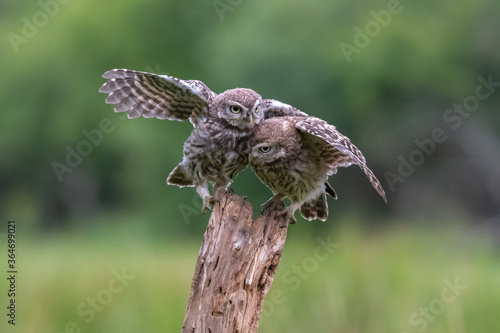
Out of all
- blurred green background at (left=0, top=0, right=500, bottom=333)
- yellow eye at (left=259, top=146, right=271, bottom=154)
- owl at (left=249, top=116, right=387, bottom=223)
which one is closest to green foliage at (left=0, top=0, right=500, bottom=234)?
blurred green background at (left=0, top=0, right=500, bottom=333)

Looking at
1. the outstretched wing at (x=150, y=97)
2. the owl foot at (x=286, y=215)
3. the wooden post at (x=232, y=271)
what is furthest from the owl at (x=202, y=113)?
the wooden post at (x=232, y=271)

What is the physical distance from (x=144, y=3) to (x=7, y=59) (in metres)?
4.94

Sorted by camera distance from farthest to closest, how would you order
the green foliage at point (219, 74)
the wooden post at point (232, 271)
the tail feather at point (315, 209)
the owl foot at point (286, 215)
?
1. the green foliage at point (219, 74)
2. the tail feather at point (315, 209)
3. the owl foot at point (286, 215)
4. the wooden post at point (232, 271)

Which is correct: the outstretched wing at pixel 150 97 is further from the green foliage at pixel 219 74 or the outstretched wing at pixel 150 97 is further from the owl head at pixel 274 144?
the green foliage at pixel 219 74

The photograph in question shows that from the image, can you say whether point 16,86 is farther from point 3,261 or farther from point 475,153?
point 3,261

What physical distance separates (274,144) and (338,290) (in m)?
1.42

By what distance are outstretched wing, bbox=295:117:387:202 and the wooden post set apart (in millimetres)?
1012

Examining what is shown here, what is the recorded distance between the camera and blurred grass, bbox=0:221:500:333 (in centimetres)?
742

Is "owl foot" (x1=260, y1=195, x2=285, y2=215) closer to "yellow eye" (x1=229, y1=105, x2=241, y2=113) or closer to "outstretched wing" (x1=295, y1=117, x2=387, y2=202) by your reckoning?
"outstretched wing" (x1=295, y1=117, x2=387, y2=202)

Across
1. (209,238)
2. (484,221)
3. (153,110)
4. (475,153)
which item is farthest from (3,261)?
(475,153)

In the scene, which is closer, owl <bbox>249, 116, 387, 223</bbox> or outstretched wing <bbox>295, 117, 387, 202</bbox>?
outstretched wing <bbox>295, 117, 387, 202</bbox>

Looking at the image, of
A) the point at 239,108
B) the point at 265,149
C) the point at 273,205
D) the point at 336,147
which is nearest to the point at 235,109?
the point at 239,108

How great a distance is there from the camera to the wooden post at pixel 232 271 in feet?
19.7

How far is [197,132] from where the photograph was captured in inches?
304
